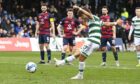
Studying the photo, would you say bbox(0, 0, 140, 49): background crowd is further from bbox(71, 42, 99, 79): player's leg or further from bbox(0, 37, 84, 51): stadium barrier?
bbox(71, 42, 99, 79): player's leg

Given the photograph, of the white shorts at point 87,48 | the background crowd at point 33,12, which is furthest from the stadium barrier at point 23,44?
the white shorts at point 87,48

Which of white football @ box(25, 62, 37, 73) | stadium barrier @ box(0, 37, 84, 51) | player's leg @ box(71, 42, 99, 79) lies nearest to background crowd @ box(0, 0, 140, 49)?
stadium barrier @ box(0, 37, 84, 51)

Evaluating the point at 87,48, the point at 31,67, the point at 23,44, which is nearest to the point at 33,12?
the point at 23,44

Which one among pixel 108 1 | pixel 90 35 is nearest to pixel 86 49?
pixel 90 35

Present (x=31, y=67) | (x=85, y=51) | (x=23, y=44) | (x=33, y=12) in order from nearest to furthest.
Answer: (x=85, y=51)
(x=31, y=67)
(x=23, y=44)
(x=33, y=12)

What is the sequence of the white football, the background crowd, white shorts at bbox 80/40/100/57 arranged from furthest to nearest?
the background crowd → the white football → white shorts at bbox 80/40/100/57

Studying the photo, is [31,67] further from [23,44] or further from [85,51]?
[23,44]

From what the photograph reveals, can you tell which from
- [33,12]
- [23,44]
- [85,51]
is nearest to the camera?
[85,51]

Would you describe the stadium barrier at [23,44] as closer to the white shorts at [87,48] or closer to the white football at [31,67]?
the white football at [31,67]

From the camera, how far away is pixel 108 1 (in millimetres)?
48312

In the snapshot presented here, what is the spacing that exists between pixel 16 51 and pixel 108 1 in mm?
14743

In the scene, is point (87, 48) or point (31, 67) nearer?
point (87, 48)

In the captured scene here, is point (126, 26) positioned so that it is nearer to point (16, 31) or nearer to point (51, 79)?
point (16, 31)

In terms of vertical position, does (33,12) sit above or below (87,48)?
below
